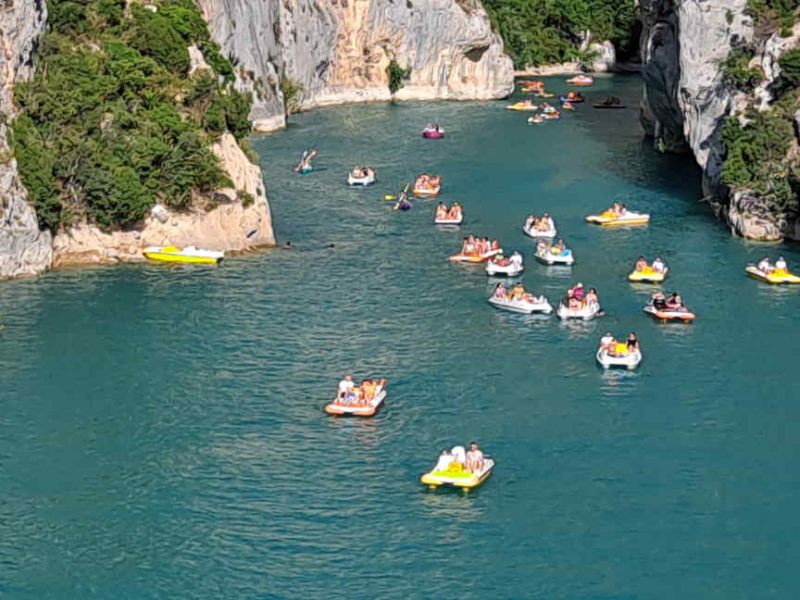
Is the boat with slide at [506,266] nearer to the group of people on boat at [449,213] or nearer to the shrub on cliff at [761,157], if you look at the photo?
the group of people on boat at [449,213]

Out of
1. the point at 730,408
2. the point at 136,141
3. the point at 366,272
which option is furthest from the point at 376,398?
the point at 136,141

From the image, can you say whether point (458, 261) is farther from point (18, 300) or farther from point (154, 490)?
point (154, 490)

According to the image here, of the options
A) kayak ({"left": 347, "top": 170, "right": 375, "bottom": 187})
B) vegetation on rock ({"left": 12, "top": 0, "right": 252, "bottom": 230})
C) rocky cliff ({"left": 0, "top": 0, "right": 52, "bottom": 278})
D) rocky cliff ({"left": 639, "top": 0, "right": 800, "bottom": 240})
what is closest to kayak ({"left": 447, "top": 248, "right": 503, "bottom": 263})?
vegetation on rock ({"left": 12, "top": 0, "right": 252, "bottom": 230})

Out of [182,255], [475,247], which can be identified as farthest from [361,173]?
[182,255]

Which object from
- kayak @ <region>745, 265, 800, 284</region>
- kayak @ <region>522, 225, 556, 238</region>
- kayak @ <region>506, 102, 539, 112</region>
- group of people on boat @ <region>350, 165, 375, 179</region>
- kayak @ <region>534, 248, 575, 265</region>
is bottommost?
kayak @ <region>506, 102, 539, 112</region>

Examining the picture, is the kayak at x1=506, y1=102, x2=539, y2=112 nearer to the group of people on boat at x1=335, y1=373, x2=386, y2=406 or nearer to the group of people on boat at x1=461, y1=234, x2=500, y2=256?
the group of people on boat at x1=461, y1=234, x2=500, y2=256
